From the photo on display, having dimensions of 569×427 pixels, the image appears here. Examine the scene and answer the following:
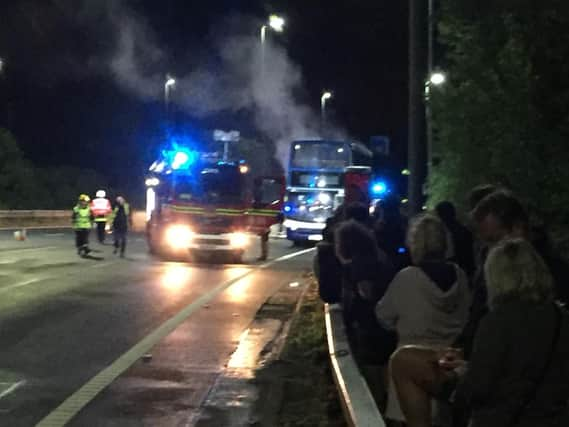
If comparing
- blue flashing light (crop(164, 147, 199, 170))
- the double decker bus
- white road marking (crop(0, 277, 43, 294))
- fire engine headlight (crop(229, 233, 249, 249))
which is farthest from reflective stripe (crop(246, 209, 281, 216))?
the double decker bus

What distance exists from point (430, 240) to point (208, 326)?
7.61 meters

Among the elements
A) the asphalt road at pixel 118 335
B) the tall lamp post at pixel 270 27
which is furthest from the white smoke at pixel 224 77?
the asphalt road at pixel 118 335

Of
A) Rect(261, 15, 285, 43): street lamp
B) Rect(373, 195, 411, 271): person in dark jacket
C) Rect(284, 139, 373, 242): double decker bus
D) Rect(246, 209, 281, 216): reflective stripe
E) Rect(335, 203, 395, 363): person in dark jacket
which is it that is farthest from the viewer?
Rect(261, 15, 285, 43): street lamp

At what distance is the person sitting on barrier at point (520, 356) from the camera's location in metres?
4.32

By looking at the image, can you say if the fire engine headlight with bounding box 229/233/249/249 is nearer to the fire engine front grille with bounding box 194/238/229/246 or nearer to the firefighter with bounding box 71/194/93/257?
the fire engine front grille with bounding box 194/238/229/246

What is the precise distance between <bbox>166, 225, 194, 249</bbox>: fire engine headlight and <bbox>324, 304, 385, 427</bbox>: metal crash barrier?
15888mm

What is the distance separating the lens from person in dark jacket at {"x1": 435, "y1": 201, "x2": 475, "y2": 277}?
367 inches

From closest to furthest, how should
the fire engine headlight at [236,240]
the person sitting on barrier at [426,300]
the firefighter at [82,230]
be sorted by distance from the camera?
the person sitting on barrier at [426,300], the firefighter at [82,230], the fire engine headlight at [236,240]

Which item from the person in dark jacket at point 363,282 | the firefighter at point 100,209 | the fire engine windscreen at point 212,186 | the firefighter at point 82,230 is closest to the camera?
the person in dark jacket at point 363,282

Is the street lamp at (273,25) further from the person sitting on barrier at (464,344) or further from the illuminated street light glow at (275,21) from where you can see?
the person sitting on barrier at (464,344)

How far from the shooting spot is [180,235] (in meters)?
25.8

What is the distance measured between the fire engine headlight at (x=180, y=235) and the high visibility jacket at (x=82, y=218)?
82.0 inches

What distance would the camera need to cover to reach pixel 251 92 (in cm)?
4878

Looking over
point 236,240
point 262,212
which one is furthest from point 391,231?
point 262,212
